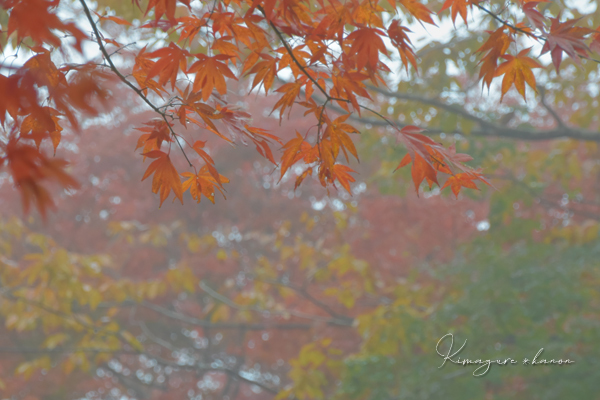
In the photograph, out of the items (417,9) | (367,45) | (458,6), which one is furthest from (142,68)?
(458,6)

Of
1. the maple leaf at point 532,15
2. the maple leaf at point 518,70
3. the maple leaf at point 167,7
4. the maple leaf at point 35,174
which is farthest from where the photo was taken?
the maple leaf at point 518,70

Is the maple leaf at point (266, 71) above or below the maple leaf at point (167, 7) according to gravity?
above

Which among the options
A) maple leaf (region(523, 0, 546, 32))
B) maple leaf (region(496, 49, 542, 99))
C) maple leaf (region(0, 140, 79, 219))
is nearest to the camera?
maple leaf (region(0, 140, 79, 219))

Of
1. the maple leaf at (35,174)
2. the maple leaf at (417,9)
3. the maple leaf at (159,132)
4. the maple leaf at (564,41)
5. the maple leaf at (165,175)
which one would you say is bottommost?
the maple leaf at (35,174)

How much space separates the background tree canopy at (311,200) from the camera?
1020 mm

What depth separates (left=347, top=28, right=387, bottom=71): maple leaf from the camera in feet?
3.45

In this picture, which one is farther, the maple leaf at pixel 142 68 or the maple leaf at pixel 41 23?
the maple leaf at pixel 142 68

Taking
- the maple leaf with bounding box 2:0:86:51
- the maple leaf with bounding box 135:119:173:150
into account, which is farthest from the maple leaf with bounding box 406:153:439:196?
the maple leaf with bounding box 2:0:86:51

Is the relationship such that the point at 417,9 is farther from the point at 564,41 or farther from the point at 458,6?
the point at 564,41

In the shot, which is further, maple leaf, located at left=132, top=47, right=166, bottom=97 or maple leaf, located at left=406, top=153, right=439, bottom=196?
maple leaf, located at left=132, top=47, right=166, bottom=97

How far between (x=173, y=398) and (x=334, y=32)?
6289 mm

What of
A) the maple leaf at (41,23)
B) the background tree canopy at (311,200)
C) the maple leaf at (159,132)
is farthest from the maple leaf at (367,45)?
the maple leaf at (41,23)

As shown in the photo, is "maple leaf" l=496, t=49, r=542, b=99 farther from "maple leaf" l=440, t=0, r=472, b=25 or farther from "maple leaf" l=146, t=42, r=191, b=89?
"maple leaf" l=146, t=42, r=191, b=89

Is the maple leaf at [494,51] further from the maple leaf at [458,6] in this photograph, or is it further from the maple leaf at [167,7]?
the maple leaf at [167,7]
